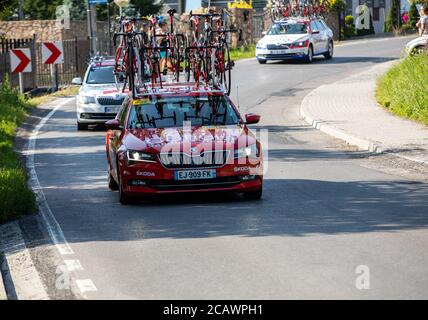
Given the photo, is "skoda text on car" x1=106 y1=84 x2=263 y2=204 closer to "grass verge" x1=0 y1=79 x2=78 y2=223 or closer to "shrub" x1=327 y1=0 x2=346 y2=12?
"grass verge" x1=0 y1=79 x2=78 y2=223

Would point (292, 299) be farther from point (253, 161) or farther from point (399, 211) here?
point (253, 161)

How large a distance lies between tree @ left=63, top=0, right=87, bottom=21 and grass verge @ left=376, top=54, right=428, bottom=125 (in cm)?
3288

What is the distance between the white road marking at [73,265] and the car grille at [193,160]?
360 centimetres

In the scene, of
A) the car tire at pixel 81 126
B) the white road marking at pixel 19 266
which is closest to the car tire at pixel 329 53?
the car tire at pixel 81 126

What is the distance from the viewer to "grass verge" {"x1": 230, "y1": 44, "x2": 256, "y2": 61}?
161 ft

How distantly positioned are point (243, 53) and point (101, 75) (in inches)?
935

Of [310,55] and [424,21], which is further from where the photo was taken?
[310,55]

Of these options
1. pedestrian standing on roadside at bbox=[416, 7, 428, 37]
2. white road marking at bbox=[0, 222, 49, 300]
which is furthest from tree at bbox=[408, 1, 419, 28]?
white road marking at bbox=[0, 222, 49, 300]

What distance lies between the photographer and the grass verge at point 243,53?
48.9 metres

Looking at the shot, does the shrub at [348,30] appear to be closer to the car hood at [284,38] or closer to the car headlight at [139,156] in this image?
the car hood at [284,38]

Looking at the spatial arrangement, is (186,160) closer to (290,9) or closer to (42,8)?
(290,9)

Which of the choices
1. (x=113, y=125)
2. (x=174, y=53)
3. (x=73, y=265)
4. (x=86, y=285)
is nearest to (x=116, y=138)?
(x=113, y=125)

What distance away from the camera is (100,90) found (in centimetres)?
2625
